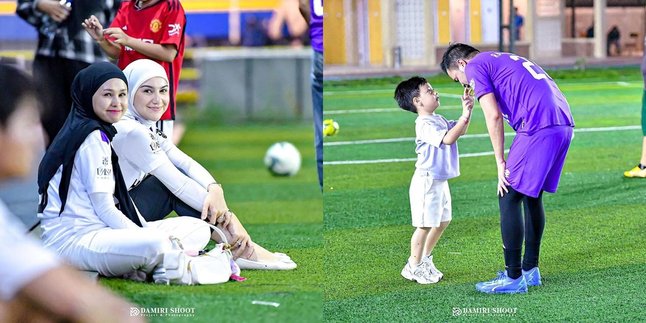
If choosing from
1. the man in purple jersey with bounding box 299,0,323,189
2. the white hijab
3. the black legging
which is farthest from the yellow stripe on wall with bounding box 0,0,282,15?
the black legging

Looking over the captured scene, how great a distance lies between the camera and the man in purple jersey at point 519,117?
379 centimetres

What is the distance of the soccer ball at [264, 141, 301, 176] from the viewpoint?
17.6ft

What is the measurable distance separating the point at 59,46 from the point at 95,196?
0.70 m

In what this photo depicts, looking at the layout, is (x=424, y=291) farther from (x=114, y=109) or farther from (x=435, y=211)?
(x=114, y=109)

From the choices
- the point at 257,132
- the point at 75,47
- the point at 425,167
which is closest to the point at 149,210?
the point at 75,47

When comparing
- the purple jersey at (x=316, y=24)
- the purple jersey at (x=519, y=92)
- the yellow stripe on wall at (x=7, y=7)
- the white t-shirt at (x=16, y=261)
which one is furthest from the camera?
the yellow stripe on wall at (x=7, y=7)

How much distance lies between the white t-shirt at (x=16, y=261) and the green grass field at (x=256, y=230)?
187cm

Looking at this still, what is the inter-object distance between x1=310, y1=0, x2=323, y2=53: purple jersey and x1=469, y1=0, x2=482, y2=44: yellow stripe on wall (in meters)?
0.52

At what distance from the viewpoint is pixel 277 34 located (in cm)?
598

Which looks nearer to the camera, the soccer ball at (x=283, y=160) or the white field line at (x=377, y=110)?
the white field line at (x=377, y=110)

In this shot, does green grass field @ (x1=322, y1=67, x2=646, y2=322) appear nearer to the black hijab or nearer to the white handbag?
the white handbag

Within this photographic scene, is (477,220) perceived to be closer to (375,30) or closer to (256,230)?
(375,30)

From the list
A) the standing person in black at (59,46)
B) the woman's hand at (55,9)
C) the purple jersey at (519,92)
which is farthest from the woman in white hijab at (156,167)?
the purple jersey at (519,92)

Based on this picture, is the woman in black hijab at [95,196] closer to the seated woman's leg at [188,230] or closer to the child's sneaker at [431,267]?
the seated woman's leg at [188,230]
